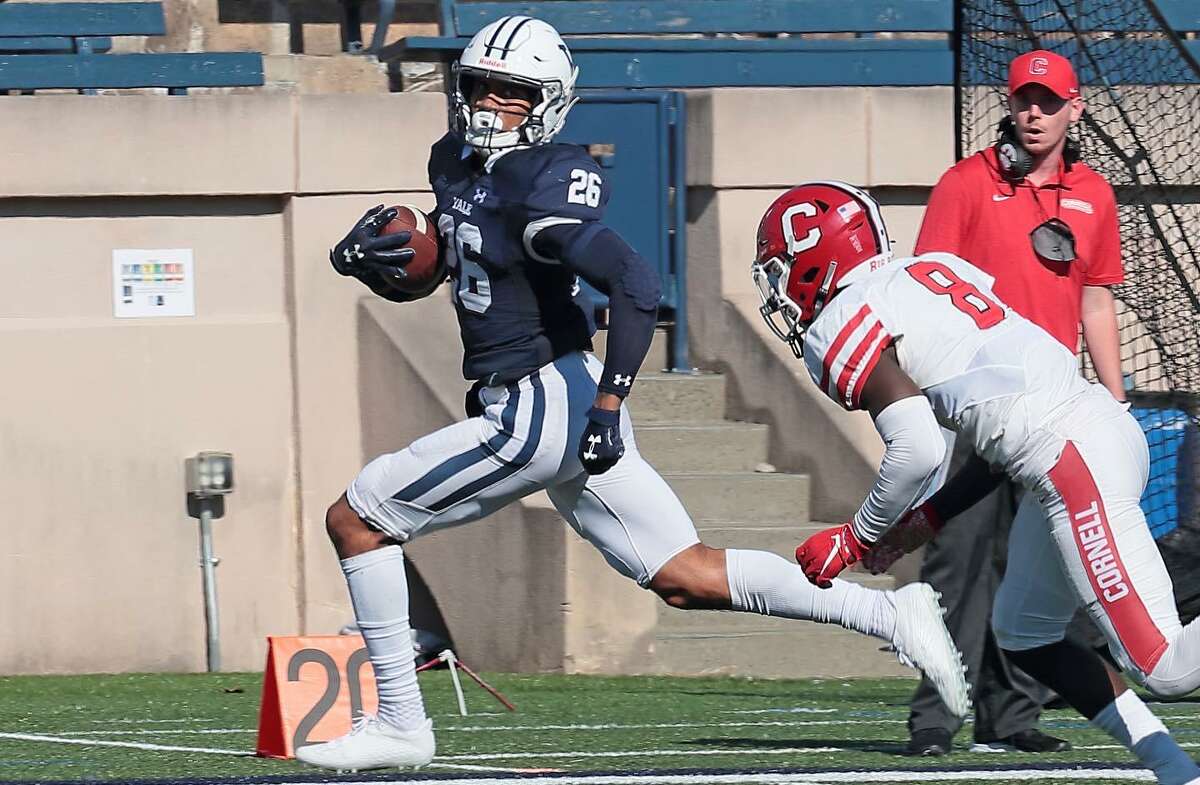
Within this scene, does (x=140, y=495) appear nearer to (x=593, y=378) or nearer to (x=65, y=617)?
(x=65, y=617)

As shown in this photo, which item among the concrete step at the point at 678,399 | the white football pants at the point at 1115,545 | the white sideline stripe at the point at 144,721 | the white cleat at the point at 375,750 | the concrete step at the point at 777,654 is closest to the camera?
the white football pants at the point at 1115,545

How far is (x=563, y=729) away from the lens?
6.60 metres

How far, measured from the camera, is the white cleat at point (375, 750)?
503 centimetres

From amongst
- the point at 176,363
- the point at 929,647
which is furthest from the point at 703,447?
the point at 929,647

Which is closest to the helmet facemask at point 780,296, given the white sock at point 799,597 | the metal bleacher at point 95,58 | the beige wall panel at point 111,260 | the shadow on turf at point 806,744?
the white sock at point 799,597

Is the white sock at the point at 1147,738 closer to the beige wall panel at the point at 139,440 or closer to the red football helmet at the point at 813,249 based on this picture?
the red football helmet at the point at 813,249

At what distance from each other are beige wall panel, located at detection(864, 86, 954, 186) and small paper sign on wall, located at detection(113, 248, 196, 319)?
134 inches

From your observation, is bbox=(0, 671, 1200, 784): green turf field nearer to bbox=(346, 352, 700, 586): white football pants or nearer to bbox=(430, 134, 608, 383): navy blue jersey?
bbox=(346, 352, 700, 586): white football pants

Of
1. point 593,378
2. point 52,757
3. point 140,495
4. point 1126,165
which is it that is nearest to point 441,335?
point 140,495

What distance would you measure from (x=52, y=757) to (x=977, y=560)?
268cm

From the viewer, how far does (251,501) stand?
33.7 ft

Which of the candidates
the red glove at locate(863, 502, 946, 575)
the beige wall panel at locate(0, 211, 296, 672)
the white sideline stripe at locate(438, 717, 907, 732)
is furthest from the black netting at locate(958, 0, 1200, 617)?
the beige wall panel at locate(0, 211, 296, 672)

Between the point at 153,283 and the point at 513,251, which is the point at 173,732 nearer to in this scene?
the point at 513,251

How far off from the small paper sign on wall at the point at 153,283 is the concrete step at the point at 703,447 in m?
2.32
